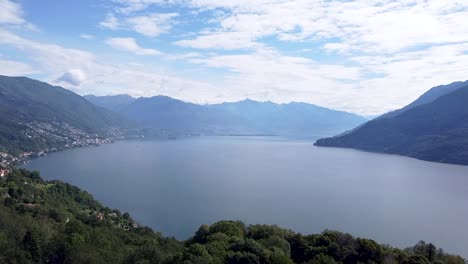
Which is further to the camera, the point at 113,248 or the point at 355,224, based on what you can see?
the point at 355,224

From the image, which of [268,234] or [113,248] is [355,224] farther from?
[113,248]

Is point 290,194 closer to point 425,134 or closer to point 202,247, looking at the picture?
point 202,247

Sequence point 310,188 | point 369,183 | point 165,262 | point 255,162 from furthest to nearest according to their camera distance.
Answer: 1. point 255,162
2. point 369,183
3. point 310,188
4. point 165,262

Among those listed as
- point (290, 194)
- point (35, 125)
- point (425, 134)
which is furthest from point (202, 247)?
point (35, 125)

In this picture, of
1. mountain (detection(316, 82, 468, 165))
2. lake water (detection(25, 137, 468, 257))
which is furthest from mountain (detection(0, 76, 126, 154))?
mountain (detection(316, 82, 468, 165))

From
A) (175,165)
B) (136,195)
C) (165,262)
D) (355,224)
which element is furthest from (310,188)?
(165,262)

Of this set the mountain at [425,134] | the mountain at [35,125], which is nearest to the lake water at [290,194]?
the mountain at [425,134]
